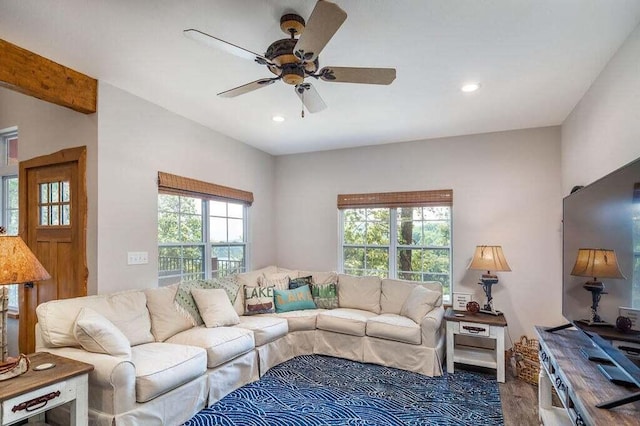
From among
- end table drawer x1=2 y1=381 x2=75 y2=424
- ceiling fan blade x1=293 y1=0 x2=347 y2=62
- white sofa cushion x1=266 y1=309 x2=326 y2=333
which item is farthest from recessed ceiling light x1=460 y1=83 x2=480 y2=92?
end table drawer x1=2 y1=381 x2=75 y2=424

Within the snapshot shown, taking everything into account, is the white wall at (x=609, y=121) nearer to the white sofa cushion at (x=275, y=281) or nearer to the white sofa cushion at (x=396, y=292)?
the white sofa cushion at (x=396, y=292)

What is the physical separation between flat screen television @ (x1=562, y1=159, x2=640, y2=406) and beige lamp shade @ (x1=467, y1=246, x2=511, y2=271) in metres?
1.26

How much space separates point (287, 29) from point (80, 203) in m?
2.26

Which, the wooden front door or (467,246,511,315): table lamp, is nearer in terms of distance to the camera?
the wooden front door

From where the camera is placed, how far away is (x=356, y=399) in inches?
118

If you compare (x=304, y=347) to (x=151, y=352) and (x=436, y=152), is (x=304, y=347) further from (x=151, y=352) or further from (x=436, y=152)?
(x=436, y=152)

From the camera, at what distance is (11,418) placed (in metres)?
1.78

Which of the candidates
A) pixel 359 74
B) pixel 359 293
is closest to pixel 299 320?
pixel 359 293

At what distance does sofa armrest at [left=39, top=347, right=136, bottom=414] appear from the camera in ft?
7.11

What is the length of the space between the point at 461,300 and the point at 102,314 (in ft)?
11.8

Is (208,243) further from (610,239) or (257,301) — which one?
(610,239)

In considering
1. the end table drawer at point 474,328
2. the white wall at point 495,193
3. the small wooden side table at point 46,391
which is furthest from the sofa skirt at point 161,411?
the white wall at point 495,193

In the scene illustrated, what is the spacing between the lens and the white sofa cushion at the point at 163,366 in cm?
230

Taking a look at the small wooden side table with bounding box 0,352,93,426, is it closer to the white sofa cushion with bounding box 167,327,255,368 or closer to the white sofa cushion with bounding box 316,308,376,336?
the white sofa cushion with bounding box 167,327,255,368
